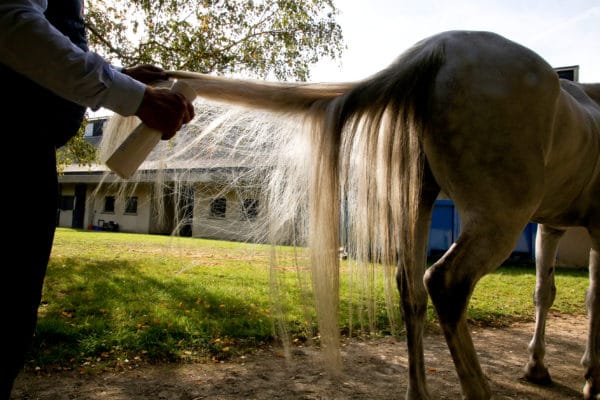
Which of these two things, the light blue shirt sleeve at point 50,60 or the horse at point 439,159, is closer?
the light blue shirt sleeve at point 50,60

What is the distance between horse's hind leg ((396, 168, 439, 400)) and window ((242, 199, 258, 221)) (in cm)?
91

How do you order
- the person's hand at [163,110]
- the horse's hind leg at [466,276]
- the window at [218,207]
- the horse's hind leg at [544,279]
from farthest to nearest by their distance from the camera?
the horse's hind leg at [544,279], the window at [218,207], the horse's hind leg at [466,276], the person's hand at [163,110]

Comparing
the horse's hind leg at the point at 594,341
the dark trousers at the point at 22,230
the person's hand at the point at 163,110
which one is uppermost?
the person's hand at the point at 163,110

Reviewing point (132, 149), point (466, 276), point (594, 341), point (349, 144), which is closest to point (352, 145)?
point (349, 144)

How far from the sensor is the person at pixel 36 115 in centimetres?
Result: 123

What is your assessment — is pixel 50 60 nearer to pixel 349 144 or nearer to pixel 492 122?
pixel 349 144

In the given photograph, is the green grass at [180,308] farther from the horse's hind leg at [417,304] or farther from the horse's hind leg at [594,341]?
the horse's hind leg at [594,341]

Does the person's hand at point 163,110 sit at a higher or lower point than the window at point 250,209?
higher

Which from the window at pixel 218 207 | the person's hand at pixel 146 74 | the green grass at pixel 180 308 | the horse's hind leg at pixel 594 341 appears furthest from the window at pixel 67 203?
the horse's hind leg at pixel 594 341

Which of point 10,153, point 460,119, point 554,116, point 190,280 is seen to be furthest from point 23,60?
point 190,280

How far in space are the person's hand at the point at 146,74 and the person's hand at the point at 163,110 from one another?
1.65 feet

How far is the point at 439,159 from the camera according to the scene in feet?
6.52

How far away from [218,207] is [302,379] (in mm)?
1337

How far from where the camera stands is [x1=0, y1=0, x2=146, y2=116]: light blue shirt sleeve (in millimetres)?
1192
